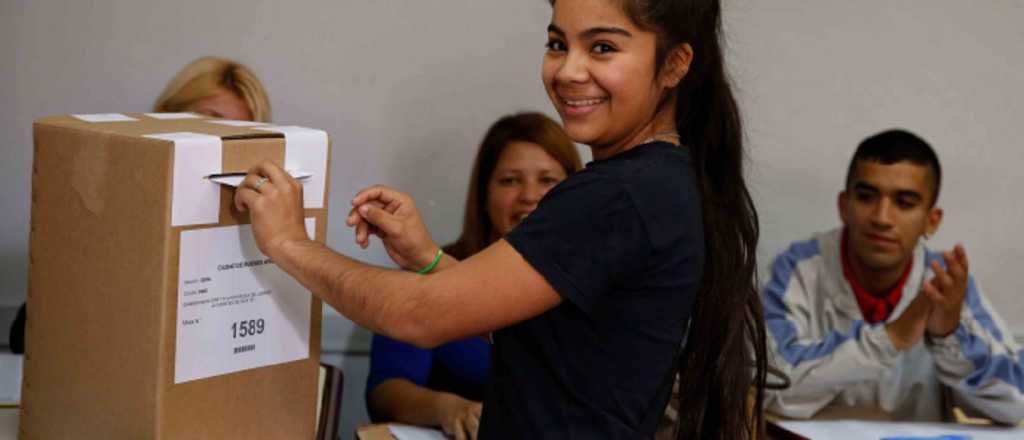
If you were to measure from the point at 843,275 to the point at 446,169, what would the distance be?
936 millimetres

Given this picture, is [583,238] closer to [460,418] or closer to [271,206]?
[271,206]

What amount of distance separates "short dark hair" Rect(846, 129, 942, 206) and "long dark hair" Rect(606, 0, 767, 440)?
1.20 m

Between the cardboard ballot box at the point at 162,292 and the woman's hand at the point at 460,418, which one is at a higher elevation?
the cardboard ballot box at the point at 162,292

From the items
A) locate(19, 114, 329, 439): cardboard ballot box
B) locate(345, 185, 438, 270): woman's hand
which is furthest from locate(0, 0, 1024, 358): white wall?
locate(345, 185, 438, 270): woman's hand

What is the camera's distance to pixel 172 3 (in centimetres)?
242

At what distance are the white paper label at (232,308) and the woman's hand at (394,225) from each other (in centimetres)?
6

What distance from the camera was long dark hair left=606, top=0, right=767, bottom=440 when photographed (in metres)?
1.26

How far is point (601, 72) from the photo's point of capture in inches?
47.5

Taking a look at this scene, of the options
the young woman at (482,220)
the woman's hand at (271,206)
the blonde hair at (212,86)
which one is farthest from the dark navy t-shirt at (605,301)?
the blonde hair at (212,86)

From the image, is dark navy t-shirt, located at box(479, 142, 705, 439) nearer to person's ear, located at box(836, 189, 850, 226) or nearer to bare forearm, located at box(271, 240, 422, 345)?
bare forearm, located at box(271, 240, 422, 345)

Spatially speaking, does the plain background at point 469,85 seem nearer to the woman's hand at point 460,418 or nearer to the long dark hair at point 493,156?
the long dark hair at point 493,156

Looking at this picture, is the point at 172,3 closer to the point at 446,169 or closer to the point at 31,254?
the point at 446,169

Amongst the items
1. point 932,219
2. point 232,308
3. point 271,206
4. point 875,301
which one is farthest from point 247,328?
point 932,219

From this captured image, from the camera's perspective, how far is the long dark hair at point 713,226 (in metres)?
1.26
